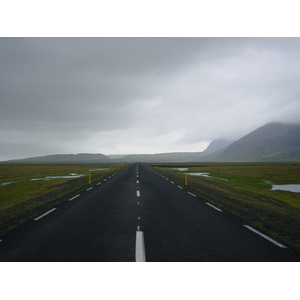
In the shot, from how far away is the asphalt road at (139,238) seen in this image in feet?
16.7

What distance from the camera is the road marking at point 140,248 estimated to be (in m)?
4.93

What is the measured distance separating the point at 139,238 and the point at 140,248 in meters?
0.80

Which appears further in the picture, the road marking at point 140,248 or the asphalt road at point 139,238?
the asphalt road at point 139,238

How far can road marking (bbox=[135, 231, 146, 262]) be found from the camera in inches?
194

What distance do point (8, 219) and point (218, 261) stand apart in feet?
26.8

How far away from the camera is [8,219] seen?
8750mm

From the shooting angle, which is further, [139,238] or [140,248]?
[139,238]

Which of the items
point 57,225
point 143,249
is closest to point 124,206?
point 57,225

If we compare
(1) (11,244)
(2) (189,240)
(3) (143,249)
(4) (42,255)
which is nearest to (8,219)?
(1) (11,244)

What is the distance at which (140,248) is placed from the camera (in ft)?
18.1

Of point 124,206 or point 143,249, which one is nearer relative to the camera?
point 143,249
